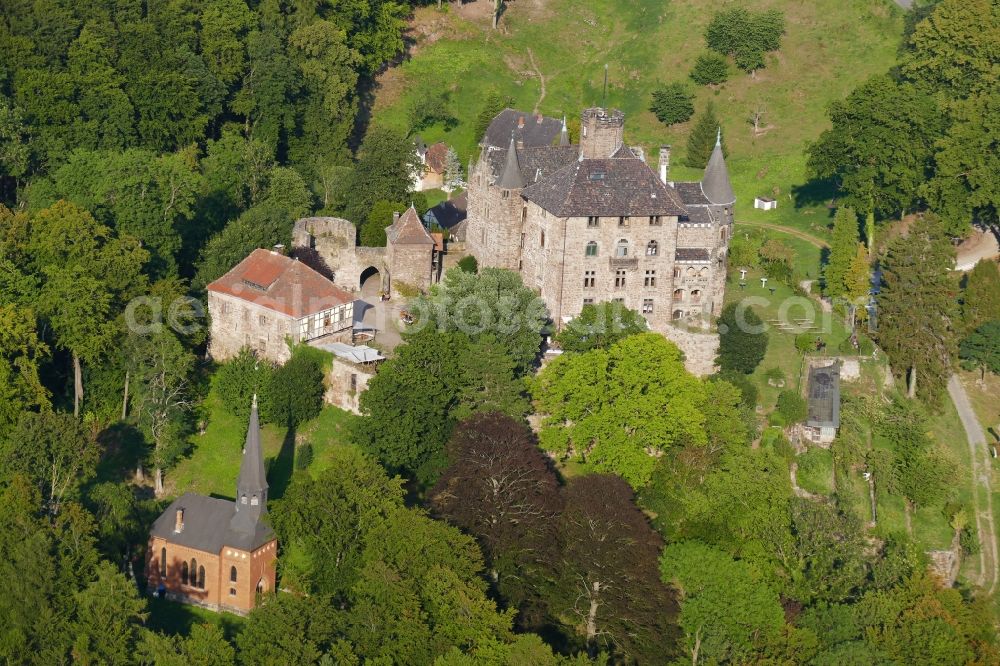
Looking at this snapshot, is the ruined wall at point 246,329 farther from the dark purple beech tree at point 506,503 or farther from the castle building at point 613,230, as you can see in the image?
the castle building at point 613,230

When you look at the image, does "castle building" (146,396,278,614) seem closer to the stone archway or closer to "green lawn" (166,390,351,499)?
"green lawn" (166,390,351,499)

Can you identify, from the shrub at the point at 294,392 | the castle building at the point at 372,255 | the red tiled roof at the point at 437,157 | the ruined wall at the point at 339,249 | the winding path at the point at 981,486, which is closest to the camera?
the winding path at the point at 981,486

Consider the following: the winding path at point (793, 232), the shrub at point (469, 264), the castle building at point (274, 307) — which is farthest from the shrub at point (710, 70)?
the castle building at point (274, 307)

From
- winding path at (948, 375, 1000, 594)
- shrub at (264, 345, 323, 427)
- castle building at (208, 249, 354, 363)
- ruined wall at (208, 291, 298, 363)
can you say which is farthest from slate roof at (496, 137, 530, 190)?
winding path at (948, 375, 1000, 594)

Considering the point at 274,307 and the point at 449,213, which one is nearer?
the point at 274,307

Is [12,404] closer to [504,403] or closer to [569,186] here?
[504,403]

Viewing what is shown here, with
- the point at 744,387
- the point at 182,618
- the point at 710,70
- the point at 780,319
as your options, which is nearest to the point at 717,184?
the point at 780,319

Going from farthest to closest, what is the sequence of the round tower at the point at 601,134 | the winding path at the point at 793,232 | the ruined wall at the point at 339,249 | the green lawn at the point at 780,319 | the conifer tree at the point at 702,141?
1. the conifer tree at the point at 702,141
2. the winding path at the point at 793,232
3. the ruined wall at the point at 339,249
4. the round tower at the point at 601,134
5. the green lawn at the point at 780,319

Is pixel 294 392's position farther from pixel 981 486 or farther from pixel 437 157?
pixel 437 157
